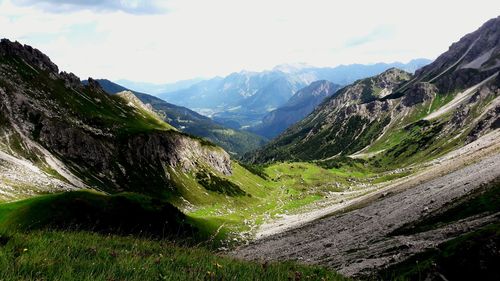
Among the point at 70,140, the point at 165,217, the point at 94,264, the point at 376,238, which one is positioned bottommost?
the point at 165,217

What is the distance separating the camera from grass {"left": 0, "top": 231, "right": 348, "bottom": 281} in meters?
9.19

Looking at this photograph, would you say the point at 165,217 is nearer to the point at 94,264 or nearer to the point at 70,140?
the point at 94,264

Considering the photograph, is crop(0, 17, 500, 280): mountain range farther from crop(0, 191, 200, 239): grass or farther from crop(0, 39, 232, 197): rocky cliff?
crop(0, 39, 232, 197): rocky cliff

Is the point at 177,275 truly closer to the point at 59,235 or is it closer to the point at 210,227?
the point at 59,235

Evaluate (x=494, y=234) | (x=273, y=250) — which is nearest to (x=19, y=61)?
(x=273, y=250)

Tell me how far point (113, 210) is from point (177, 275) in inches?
2370

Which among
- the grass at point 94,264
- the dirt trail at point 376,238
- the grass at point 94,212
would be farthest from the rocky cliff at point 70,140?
the grass at point 94,264

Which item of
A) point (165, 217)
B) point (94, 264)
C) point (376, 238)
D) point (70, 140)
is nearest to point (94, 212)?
point (165, 217)

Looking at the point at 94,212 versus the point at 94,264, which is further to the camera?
the point at 94,212

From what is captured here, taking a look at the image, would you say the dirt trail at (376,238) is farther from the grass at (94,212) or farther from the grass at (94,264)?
the grass at (94,212)

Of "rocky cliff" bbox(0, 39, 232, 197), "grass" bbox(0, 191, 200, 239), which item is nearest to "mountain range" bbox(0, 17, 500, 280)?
"grass" bbox(0, 191, 200, 239)

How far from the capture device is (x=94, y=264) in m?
10.2

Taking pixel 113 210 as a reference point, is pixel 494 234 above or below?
above

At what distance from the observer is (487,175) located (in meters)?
58.4
